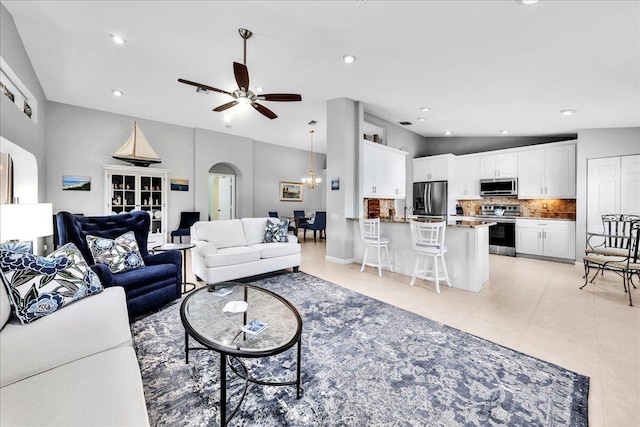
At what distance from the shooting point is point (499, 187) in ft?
19.4

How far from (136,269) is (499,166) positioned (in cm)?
706

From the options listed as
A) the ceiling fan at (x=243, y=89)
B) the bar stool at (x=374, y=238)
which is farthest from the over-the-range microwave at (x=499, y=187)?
the ceiling fan at (x=243, y=89)

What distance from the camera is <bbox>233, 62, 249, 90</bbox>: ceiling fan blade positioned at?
106 inches

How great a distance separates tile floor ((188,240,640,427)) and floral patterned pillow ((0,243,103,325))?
9.26ft

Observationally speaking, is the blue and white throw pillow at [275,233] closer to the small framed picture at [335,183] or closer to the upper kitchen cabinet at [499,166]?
the small framed picture at [335,183]

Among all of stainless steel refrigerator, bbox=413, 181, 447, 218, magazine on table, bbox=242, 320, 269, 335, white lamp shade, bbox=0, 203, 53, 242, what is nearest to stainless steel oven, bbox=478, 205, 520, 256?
stainless steel refrigerator, bbox=413, 181, 447, 218

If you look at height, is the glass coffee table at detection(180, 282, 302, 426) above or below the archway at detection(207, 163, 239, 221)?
below

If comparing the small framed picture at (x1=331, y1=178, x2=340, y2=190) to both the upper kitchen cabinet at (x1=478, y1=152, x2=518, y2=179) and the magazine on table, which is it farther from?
the upper kitchen cabinet at (x1=478, y1=152, x2=518, y2=179)

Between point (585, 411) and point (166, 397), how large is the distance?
8.02ft

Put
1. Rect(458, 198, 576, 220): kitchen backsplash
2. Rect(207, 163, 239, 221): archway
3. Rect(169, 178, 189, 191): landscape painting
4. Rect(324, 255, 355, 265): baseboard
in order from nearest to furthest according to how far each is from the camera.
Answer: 1. Rect(324, 255, 355, 265): baseboard
2. Rect(458, 198, 576, 220): kitchen backsplash
3. Rect(169, 178, 189, 191): landscape painting
4. Rect(207, 163, 239, 221): archway

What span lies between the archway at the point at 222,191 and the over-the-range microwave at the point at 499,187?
6.56m

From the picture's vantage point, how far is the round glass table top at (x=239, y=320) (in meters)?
1.37

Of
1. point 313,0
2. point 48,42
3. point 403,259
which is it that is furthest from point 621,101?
point 48,42

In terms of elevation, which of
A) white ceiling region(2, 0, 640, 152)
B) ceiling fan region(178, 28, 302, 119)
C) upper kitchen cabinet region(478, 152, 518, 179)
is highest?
white ceiling region(2, 0, 640, 152)
